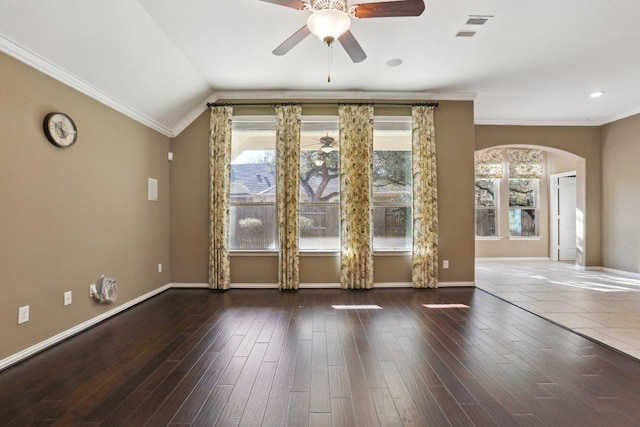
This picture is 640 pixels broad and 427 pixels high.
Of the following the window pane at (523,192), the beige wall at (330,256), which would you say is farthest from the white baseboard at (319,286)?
the window pane at (523,192)

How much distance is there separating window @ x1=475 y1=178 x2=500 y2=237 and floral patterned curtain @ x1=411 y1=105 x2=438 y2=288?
414 cm

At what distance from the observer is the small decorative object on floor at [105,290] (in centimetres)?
334

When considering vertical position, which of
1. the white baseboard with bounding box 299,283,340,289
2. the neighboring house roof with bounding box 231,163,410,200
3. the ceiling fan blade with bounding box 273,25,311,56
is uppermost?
the ceiling fan blade with bounding box 273,25,311,56

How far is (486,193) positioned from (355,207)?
530 cm

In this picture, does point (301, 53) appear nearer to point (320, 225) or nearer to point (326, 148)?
point (326, 148)

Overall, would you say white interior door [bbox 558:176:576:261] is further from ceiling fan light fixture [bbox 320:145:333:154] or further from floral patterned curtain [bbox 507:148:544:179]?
ceiling fan light fixture [bbox 320:145:333:154]

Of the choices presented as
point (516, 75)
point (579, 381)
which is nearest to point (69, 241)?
point (579, 381)

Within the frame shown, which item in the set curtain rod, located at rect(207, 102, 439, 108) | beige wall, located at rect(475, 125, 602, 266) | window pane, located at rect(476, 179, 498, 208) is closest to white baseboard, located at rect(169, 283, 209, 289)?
curtain rod, located at rect(207, 102, 439, 108)

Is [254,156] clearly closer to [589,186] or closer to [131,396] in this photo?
[131,396]

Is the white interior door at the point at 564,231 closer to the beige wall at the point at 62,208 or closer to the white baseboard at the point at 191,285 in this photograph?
the white baseboard at the point at 191,285

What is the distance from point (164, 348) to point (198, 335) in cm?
36

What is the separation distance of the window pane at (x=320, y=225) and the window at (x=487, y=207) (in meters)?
5.18

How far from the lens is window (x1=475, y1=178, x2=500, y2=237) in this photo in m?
8.23

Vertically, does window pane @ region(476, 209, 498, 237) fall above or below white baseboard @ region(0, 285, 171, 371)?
above
